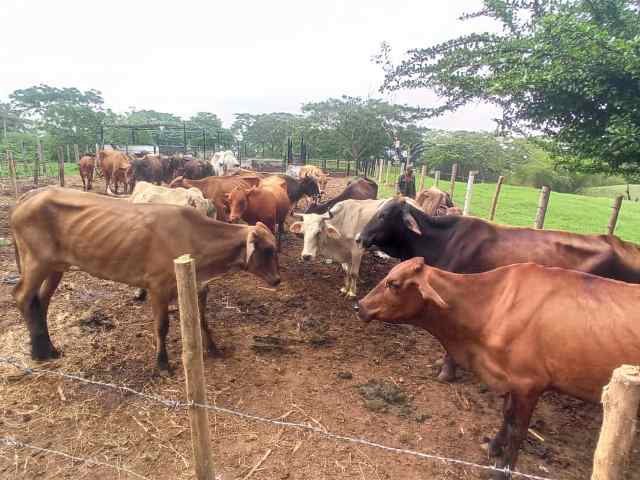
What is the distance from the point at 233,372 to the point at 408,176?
9393 millimetres

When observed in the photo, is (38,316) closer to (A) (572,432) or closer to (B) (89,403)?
(B) (89,403)

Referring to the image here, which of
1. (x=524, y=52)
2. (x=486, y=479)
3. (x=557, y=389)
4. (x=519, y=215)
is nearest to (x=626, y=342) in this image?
(x=557, y=389)

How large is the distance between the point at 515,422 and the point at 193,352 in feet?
8.02

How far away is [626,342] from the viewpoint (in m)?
2.63

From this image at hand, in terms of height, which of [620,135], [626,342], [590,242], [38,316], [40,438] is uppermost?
[620,135]

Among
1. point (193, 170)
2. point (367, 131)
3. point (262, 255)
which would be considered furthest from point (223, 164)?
point (367, 131)

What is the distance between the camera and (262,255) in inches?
187

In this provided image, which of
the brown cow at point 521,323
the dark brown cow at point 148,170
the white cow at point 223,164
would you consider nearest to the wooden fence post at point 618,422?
the brown cow at point 521,323

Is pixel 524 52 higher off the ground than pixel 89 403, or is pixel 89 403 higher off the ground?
pixel 524 52

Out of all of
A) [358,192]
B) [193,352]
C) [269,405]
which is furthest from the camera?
[358,192]

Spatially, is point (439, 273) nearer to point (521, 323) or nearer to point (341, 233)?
point (521, 323)

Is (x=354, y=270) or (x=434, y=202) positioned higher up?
(x=434, y=202)

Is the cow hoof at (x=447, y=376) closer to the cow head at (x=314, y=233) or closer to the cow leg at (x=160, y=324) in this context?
the cow head at (x=314, y=233)

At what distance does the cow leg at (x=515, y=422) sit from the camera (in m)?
2.89
